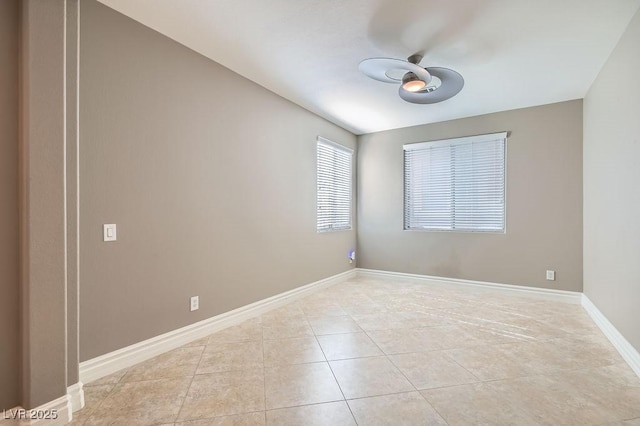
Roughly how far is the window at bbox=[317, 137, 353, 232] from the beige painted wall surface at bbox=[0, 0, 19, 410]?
11.2 ft

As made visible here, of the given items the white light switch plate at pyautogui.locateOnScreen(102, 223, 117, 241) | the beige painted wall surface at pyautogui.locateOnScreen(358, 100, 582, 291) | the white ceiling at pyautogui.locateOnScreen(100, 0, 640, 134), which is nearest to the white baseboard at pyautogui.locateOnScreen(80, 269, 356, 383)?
the white light switch plate at pyautogui.locateOnScreen(102, 223, 117, 241)

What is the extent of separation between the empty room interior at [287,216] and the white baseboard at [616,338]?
27 mm

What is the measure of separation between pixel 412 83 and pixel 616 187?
2.06 m

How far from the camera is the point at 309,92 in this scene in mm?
3760

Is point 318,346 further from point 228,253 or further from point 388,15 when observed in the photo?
point 388,15

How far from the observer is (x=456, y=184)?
4.84m

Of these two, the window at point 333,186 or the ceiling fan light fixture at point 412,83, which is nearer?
the ceiling fan light fixture at point 412,83

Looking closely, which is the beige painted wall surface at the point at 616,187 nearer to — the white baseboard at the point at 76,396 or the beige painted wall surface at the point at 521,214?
the beige painted wall surface at the point at 521,214

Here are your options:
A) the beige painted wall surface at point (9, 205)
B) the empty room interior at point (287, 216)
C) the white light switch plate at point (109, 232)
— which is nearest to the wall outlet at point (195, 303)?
the empty room interior at point (287, 216)

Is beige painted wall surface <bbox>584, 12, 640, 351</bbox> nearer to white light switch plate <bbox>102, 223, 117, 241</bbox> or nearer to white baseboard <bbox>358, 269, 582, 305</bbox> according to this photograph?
white baseboard <bbox>358, 269, 582, 305</bbox>

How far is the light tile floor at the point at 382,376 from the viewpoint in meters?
1.78

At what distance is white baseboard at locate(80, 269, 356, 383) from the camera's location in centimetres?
215

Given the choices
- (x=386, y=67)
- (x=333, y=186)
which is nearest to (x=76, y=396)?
(x=386, y=67)

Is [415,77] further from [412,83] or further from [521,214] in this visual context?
[521,214]
